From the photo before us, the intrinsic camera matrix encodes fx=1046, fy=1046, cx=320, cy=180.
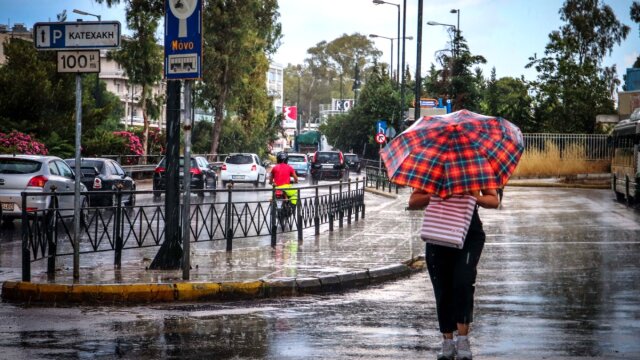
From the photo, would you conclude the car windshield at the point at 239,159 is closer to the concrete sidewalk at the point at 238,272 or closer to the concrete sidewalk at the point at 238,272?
the concrete sidewalk at the point at 238,272

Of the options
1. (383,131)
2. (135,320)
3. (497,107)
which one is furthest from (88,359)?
(497,107)

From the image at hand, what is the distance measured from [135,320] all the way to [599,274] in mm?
7246

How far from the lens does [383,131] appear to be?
52.7 metres

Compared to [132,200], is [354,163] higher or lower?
lower

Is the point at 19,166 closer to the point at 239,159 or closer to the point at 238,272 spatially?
the point at 238,272

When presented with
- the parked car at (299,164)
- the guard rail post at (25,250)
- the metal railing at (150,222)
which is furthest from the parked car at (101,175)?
the parked car at (299,164)

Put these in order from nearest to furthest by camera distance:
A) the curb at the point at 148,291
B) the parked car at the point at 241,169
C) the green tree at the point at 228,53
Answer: the curb at the point at 148,291 < the parked car at the point at 241,169 < the green tree at the point at 228,53

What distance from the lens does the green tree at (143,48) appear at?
2313 inches

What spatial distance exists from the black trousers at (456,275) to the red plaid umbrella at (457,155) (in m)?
0.38

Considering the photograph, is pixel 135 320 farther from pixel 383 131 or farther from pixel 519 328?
pixel 383 131

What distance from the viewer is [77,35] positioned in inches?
489

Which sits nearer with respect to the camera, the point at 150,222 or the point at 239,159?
the point at 150,222

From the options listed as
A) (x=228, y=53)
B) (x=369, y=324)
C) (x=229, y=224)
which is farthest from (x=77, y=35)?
(x=228, y=53)

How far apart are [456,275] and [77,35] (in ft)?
21.1
